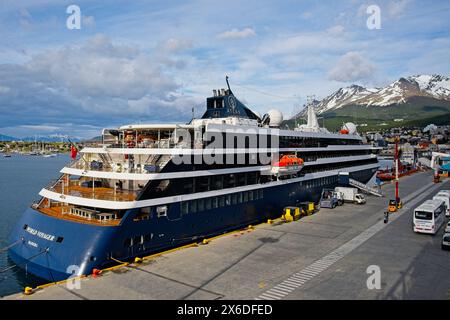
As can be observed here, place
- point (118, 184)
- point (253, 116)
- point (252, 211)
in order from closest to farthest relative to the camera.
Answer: point (118, 184) < point (252, 211) < point (253, 116)

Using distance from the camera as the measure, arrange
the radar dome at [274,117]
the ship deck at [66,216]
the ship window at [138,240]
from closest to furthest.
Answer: the ship deck at [66,216]
the ship window at [138,240]
the radar dome at [274,117]

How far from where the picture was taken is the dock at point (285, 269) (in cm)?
1383

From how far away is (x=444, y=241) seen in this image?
1980 centimetres

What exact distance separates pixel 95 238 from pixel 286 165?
15.9 m

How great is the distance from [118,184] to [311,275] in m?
13.3

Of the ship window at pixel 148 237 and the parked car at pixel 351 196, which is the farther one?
the parked car at pixel 351 196

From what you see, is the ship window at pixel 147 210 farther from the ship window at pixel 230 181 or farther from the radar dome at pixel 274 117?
the radar dome at pixel 274 117

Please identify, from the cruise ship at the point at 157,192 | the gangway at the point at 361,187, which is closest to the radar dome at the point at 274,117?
the cruise ship at the point at 157,192

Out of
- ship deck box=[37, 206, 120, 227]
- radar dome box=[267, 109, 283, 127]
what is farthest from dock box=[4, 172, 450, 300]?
radar dome box=[267, 109, 283, 127]

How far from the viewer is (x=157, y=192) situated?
1841 centimetres

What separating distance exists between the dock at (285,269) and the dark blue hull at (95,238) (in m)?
0.84

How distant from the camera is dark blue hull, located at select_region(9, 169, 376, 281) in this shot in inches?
634
